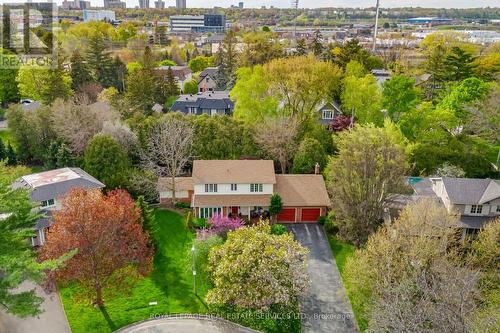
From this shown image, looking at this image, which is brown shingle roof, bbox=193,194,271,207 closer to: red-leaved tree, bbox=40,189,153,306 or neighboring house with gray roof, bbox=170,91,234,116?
red-leaved tree, bbox=40,189,153,306

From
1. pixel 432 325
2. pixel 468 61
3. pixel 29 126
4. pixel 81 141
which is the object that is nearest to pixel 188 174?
pixel 81 141

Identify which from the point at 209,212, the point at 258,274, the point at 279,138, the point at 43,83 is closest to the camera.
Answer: the point at 258,274

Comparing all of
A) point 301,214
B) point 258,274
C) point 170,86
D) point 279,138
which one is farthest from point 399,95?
point 170,86

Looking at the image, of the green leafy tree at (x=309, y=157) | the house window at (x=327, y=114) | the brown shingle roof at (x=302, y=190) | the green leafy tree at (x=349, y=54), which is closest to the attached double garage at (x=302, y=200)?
the brown shingle roof at (x=302, y=190)

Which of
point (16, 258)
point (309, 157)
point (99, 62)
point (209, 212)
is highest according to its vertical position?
point (99, 62)

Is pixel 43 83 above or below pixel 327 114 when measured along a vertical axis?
above

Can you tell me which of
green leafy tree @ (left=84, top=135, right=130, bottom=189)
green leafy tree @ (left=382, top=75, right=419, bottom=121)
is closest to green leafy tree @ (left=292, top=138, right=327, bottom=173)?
green leafy tree @ (left=382, top=75, right=419, bottom=121)

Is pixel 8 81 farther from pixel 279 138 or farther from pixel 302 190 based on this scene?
pixel 302 190

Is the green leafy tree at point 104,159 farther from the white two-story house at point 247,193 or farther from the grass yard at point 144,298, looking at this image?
the grass yard at point 144,298
